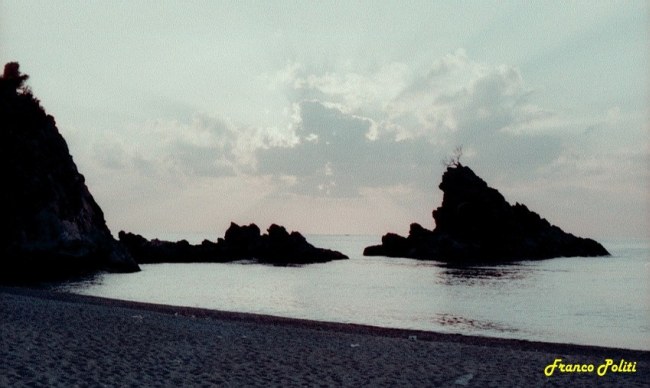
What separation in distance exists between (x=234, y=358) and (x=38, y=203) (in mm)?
50796

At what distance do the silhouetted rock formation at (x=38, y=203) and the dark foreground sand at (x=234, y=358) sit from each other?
122 ft

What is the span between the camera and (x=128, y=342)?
14969 millimetres

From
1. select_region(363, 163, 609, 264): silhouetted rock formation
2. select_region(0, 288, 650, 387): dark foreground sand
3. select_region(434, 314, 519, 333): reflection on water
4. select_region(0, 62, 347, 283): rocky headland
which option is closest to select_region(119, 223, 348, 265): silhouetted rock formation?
select_region(363, 163, 609, 264): silhouetted rock formation

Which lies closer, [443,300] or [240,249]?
[443,300]

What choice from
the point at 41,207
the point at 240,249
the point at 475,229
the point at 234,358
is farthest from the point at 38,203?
the point at 475,229

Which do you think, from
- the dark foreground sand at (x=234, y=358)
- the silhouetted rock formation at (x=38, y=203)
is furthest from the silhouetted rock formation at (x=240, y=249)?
the dark foreground sand at (x=234, y=358)

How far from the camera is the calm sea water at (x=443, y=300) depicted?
29594 millimetres

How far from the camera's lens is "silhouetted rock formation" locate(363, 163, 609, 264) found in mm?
110062

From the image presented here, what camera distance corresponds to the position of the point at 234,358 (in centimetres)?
1359

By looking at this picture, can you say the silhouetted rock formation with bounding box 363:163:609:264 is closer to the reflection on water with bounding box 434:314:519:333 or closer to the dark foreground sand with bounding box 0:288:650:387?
the reflection on water with bounding box 434:314:519:333

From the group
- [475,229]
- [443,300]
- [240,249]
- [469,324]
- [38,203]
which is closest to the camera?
[469,324]

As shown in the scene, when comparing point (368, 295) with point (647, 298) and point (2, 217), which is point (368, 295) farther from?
point (2, 217)

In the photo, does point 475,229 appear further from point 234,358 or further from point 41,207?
point 234,358

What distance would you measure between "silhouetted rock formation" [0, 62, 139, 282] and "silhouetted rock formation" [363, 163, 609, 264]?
7299 cm
